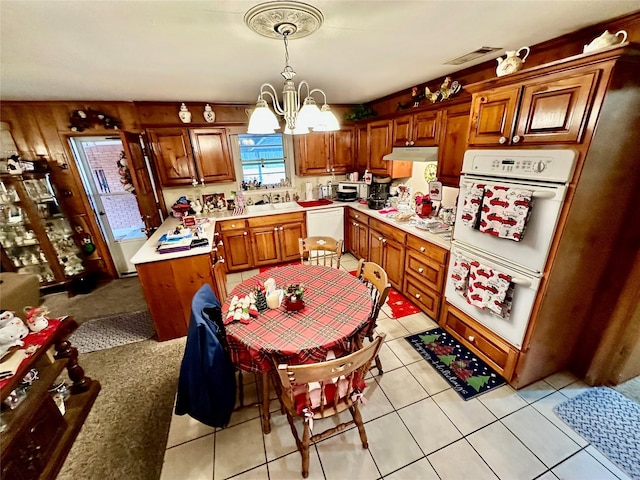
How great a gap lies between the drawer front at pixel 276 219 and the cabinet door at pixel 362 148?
1.29 m

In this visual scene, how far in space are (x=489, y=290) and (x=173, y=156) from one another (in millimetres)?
3868

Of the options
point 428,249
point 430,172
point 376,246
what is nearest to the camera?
point 428,249

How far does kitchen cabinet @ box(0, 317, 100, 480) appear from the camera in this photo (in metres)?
1.30

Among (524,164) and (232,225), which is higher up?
(524,164)

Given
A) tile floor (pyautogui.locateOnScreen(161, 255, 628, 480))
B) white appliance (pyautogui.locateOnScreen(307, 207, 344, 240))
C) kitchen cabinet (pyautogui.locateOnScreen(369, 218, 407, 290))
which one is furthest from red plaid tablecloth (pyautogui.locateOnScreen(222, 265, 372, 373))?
white appliance (pyautogui.locateOnScreen(307, 207, 344, 240))

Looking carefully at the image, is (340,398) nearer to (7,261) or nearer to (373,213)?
(373,213)

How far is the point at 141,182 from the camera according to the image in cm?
308

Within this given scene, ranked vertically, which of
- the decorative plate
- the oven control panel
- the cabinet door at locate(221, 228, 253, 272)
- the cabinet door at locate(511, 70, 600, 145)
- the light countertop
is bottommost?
the cabinet door at locate(221, 228, 253, 272)

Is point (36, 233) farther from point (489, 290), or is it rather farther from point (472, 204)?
point (489, 290)

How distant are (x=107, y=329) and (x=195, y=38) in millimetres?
2934

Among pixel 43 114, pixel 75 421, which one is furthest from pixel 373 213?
pixel 43 114

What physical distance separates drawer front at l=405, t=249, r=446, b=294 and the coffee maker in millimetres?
998

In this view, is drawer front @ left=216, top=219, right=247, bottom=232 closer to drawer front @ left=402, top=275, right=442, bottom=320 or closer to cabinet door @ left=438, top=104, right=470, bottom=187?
drawer front @ left=402, top=275, right=442, bottom=320

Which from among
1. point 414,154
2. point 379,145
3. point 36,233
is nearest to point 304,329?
point 414,154
